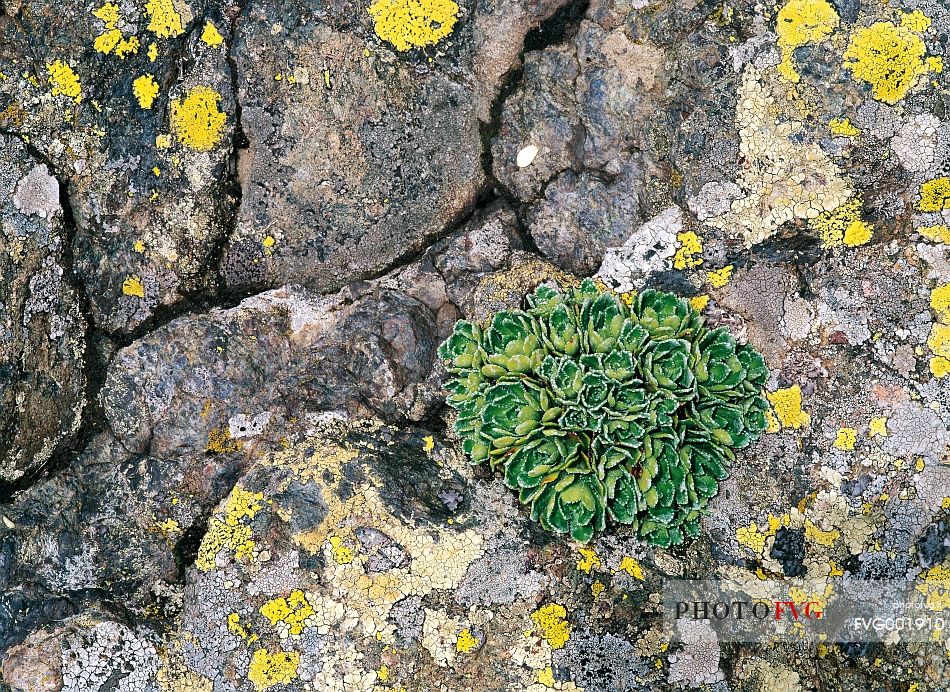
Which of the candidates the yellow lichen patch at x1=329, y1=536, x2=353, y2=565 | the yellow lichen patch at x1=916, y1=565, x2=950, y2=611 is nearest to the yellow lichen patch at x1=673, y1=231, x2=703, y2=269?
the yellow lichen patch at x1=916, y1=565, x2=950, y2=611

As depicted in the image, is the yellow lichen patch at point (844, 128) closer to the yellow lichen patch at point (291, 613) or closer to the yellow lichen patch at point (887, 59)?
the yellow lichen patch at point (887, 59)

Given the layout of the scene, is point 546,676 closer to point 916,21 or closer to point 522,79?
point 522,79

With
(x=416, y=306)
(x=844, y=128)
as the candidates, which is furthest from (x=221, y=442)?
(x=844, y=128)

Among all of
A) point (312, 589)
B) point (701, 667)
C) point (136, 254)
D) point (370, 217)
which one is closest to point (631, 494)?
point (701, 667)

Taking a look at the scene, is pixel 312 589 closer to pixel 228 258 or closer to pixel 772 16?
pixel 228 258

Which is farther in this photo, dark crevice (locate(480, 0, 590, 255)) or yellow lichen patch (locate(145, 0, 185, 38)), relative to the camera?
dark crevice (locate(480, 0, 590, 255))

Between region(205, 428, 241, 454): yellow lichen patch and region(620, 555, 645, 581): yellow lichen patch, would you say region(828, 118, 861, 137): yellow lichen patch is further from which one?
region(205, 428, 241, 454): yellow lichen patch
